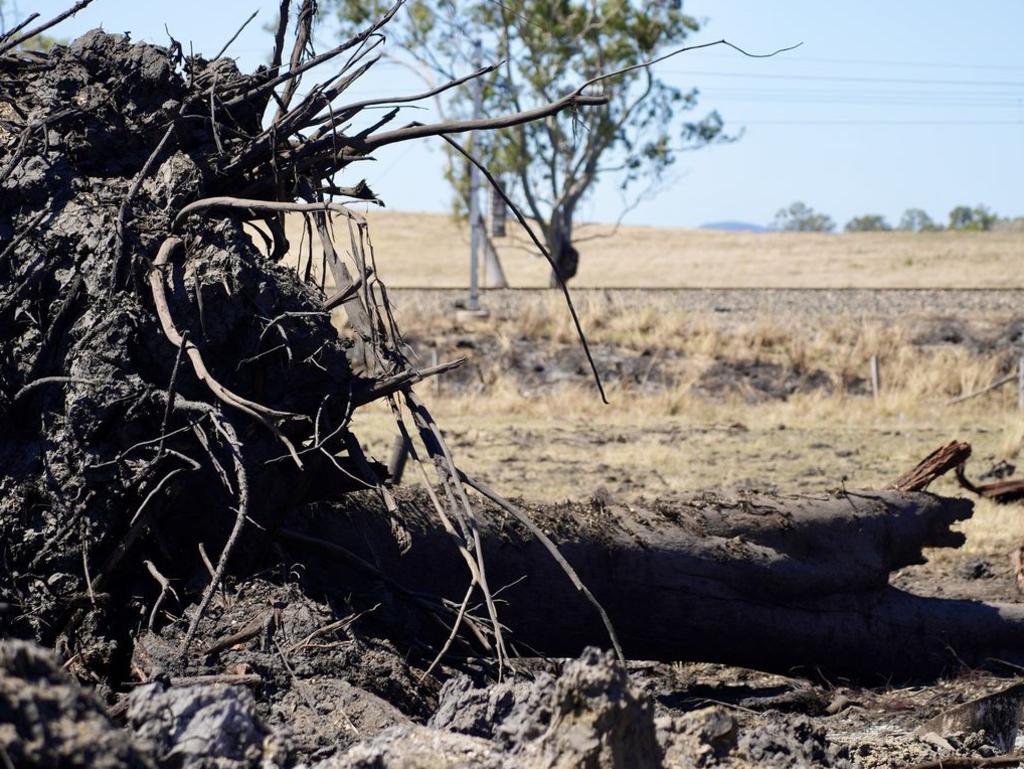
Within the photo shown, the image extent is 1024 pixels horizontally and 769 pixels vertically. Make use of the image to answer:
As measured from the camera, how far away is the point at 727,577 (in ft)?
18.4

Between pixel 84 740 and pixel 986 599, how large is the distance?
5.92 meters

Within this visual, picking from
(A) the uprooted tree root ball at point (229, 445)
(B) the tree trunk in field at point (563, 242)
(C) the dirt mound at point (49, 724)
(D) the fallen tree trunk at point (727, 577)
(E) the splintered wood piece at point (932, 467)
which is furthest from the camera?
(B) the tree trunk in field at point (563, 242)

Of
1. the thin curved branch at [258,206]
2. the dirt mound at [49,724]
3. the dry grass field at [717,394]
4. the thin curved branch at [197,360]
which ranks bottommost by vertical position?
the dry grass field at [717,394]

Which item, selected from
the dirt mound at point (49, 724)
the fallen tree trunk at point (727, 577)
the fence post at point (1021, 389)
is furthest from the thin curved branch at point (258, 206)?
the fence post at point (1021, 389)

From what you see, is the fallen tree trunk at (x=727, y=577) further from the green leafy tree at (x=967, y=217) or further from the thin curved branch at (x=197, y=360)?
the green leafy tree at (x=967, y=217)

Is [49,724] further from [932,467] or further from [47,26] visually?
[932,467]

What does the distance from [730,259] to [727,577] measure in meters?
45.5

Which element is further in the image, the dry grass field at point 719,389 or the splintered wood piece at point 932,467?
the dry grass field at point 719,389

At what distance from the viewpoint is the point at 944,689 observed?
5762mm

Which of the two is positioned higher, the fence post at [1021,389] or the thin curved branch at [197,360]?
the thin curved branch at [197,360]

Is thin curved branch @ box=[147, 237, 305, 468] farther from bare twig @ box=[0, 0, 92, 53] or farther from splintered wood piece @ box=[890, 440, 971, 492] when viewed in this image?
splintered wood piece @ box=[890, 440, 971, 492]

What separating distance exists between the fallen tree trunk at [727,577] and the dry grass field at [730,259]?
28529 millimetres

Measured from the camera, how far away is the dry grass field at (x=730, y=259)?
40531 mm

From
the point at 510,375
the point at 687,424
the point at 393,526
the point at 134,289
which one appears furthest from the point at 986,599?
the point at 510,375
